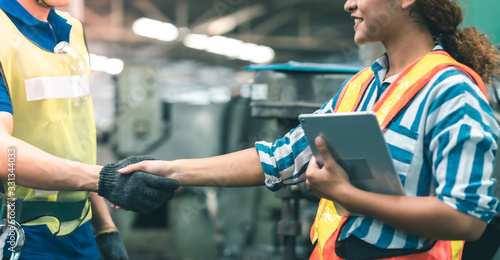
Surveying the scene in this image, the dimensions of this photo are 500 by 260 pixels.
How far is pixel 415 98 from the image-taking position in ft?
3.36

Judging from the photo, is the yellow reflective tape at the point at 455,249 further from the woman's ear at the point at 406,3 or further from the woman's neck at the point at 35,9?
the woman's neck at the point at 35,9

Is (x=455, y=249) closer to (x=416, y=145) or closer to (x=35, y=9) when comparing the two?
(x=416, y=145)

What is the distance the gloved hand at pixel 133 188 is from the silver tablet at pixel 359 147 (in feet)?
1.42

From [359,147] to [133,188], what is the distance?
1.87 feet

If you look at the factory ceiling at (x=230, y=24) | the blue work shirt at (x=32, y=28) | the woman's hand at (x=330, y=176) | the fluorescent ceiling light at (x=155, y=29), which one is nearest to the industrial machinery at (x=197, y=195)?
the blue work shirt at (x=32, y=28)

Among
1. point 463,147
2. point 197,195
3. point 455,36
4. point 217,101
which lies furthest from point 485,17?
point 217,101

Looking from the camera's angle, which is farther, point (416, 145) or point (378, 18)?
point (378, 18)

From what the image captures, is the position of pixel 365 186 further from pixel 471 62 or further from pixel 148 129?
pixel 148 129

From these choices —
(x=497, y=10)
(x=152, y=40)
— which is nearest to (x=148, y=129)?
(x=497, y=10)

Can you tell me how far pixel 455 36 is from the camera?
1162 millimetres

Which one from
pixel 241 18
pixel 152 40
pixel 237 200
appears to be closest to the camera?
pixel 237 200

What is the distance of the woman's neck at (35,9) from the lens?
51.8 inches

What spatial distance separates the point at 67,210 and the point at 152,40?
925 cm

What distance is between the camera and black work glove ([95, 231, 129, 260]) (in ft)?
5.07
